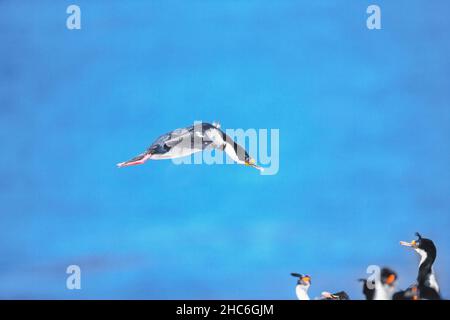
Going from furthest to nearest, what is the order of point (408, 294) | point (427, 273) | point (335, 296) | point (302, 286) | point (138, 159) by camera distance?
point (138, 159) < point (302, 286) < point (427, 273) < point (335, 296) < point (408, 294)

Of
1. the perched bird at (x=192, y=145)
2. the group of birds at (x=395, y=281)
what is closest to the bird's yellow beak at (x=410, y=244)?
the group of birds at (x=395, y=281)

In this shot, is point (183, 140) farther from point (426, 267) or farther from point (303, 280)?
point (426, 267)

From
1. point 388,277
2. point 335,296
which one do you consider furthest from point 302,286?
point 388,277

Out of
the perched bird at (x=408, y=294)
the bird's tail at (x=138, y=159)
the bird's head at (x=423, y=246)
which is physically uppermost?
the bird's tail at (x=138, y=159)

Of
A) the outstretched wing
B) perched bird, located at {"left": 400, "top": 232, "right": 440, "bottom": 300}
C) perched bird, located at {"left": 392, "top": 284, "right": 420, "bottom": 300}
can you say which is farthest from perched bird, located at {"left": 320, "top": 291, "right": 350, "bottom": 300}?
the outstretched wing

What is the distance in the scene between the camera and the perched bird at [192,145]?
11141 millimetres

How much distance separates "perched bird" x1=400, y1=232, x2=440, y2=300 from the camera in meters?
10.2

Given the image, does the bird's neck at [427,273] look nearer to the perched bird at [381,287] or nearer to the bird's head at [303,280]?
the perched bird at [381,287]

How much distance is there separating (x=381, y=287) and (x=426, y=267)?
0.90m

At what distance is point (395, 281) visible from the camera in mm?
10078
